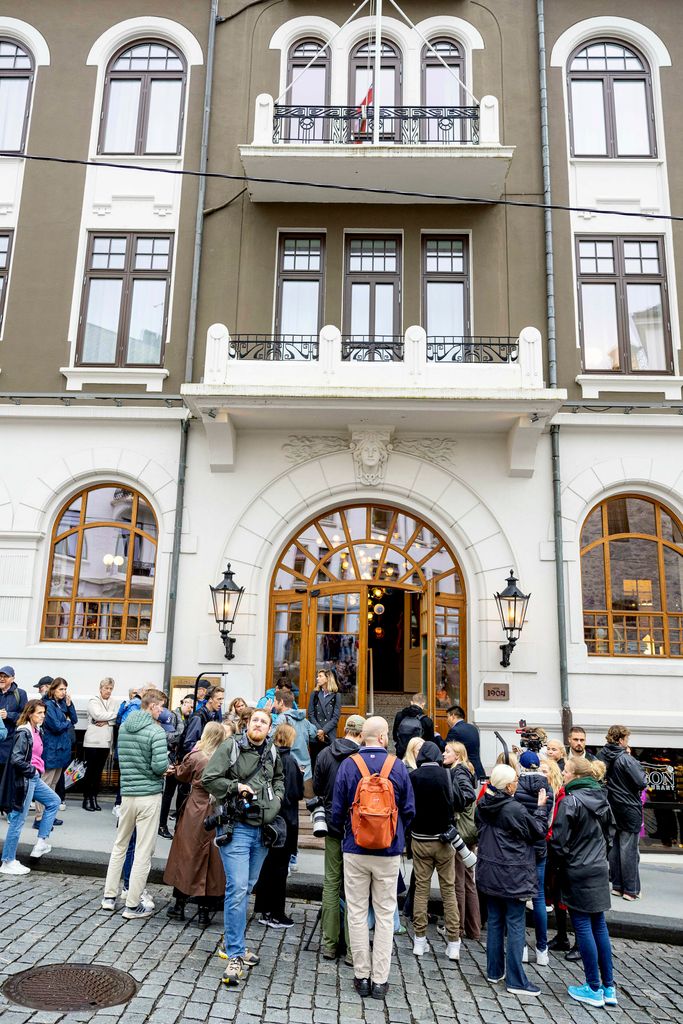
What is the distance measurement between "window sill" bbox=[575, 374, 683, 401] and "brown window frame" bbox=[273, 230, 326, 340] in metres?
4.57

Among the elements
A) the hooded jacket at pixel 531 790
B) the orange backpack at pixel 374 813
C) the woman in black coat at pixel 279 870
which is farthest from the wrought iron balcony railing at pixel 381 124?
the orange backpack at pixel 374 813

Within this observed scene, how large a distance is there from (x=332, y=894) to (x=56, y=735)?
16.4ft

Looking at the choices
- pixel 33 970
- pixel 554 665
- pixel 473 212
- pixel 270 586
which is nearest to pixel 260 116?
pixel 473 212

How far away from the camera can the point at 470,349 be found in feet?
41.9

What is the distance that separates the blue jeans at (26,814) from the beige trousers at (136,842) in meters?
1.59

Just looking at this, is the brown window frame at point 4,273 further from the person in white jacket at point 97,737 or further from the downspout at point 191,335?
the person in white jacket at point 97,737

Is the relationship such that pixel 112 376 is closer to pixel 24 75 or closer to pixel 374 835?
pixel 24 75

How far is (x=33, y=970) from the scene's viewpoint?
5.69 metres

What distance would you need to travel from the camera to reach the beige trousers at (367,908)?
5.75 meters

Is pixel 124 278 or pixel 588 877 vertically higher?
pixel 124 278

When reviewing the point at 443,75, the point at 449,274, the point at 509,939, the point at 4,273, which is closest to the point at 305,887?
the point at 509,939

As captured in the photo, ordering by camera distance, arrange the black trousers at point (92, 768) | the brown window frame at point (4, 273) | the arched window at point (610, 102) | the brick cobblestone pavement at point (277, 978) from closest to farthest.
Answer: the brick cobblestone pavement at point (277, 978)
the black trousers at point (92, 768)
the brown window frame at point (4, 273)
the arched window at point (610, 102)

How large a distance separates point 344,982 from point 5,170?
1408 centimetres

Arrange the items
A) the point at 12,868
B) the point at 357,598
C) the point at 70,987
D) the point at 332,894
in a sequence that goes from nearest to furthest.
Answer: the point at 70,987, the point at 332,894, the point at 12,868, the point at 357,598
